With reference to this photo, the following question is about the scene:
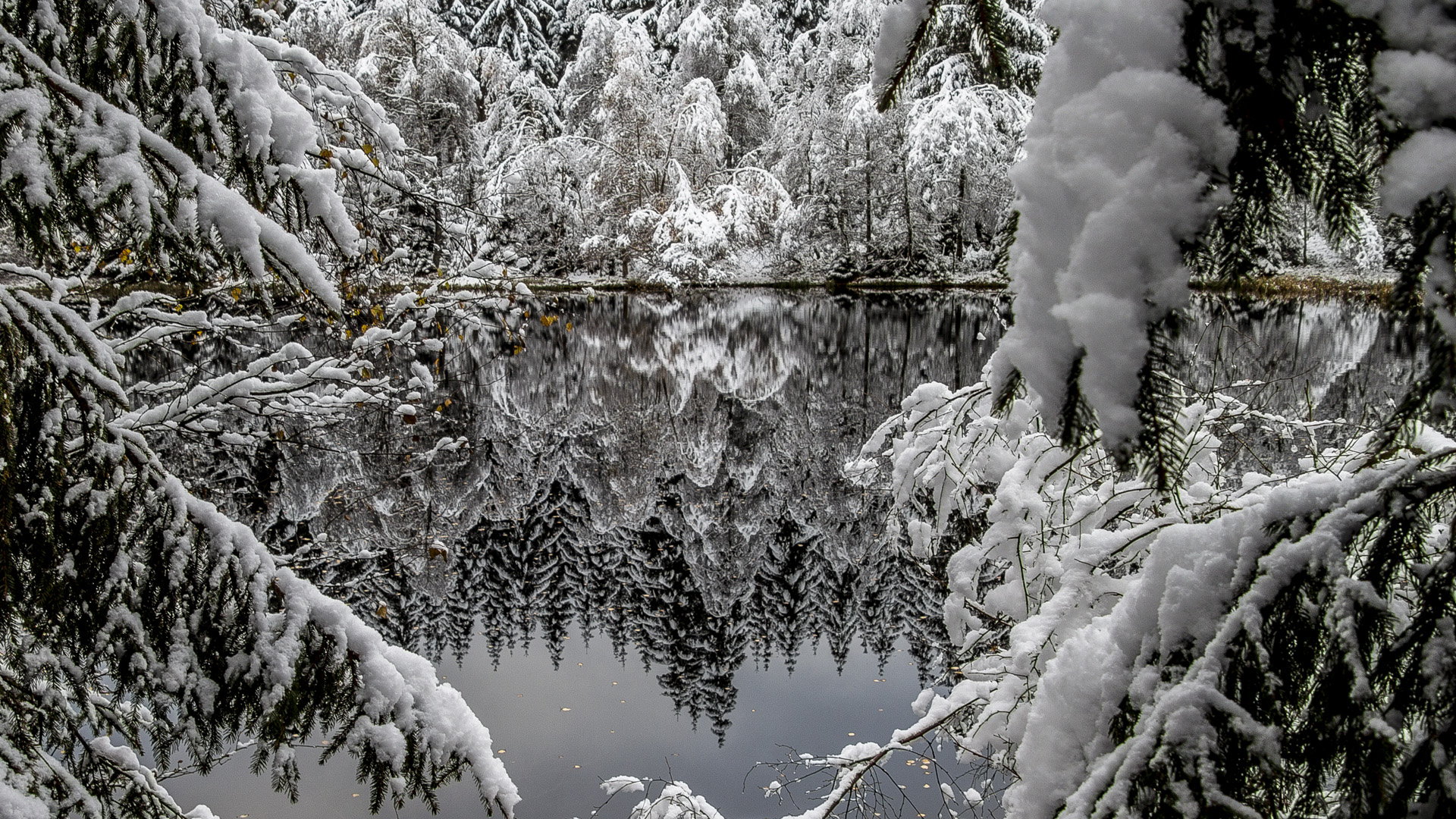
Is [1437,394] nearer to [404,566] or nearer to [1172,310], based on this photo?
[1172,310]

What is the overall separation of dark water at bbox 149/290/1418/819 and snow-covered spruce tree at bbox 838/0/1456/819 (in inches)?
6.8

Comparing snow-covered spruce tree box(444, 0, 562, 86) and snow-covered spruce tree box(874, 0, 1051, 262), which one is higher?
snow-covered spruce tree box(444, 0, 562, 86)

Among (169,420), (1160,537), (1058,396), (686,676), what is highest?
(1058,396)

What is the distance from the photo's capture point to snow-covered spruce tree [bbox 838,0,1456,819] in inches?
25.6

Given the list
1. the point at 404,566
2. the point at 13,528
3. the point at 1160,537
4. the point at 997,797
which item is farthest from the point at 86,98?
the point at 404,566

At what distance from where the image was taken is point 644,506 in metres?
8.16

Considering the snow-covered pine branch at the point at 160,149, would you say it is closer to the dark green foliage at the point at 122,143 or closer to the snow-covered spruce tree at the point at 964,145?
the dark green foliage at the point at 122,143

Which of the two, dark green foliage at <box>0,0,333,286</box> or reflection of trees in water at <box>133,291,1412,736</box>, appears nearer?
dark green foliage at <box>0,0,333,286</box>

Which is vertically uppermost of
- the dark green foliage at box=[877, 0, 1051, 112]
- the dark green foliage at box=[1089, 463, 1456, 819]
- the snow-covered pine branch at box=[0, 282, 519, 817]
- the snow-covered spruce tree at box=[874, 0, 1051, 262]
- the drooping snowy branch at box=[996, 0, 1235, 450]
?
the snow-covered spruce tree at box=[874, 0, 1051, 262]

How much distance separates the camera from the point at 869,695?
5445 mm

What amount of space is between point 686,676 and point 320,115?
4424mm

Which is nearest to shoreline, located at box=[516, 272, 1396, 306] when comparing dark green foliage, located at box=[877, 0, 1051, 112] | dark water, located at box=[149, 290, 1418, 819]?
dark water, located at box=[149, 290, 1418, 819]

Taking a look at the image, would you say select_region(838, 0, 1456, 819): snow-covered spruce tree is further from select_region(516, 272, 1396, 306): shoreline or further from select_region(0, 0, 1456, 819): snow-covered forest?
select_region(516, 272, 1396, 306): shoreline

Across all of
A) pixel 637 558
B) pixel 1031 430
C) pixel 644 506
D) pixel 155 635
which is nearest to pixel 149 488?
pixel 155 635
